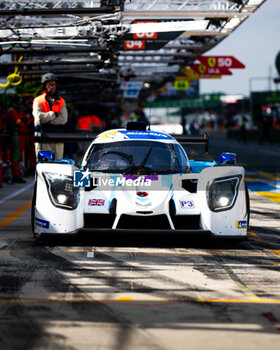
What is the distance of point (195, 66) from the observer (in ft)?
108

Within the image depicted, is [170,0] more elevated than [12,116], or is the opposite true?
[170,0]

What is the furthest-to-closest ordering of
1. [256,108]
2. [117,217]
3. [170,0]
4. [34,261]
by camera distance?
[256,108]
[170,0]
[117,217]
[34,261]

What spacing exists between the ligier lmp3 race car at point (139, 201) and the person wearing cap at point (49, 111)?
324 centimetres

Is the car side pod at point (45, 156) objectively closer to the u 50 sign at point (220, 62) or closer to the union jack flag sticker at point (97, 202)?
the union jack flag sticker at point (97, 202)

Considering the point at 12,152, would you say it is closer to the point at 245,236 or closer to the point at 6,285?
the point at 245,236

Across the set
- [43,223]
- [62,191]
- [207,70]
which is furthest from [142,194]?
[207,70]

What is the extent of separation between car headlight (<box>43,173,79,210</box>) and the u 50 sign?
22.1 metres

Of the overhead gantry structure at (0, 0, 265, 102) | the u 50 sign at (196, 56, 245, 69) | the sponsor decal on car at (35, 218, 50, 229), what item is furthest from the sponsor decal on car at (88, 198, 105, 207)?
the u 50 sign at (196, 56, 245, 69)

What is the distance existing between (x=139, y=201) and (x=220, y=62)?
22.9 metres

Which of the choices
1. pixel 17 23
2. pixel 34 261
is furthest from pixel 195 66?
pixel 34 261

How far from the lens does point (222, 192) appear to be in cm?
852

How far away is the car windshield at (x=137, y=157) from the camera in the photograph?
9414mm

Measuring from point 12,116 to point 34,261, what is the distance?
11.0 metres

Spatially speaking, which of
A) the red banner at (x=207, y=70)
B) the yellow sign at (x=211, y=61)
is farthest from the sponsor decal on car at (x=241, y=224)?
the red banner at (x=207, y=70)
